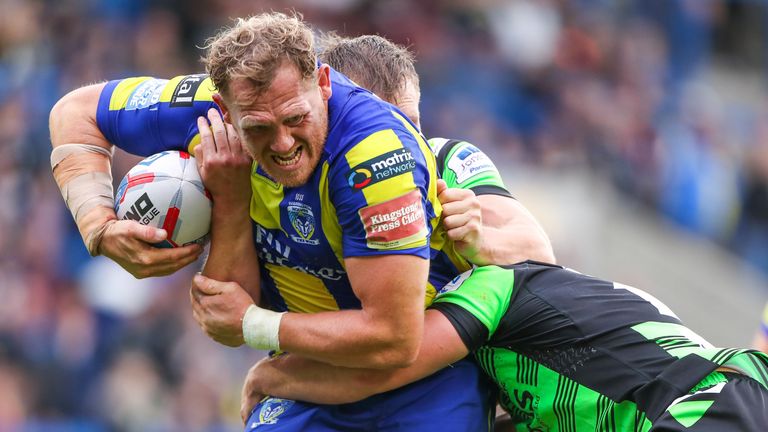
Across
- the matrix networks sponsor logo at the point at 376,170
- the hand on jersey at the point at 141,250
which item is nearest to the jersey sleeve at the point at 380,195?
the matrix networks sponsor logo at the point at 376,170

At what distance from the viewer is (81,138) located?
210 inches

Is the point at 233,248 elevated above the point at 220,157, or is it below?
below

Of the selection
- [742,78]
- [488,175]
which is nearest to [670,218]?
[742,78]

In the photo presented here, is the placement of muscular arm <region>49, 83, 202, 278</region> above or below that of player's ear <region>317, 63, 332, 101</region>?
below

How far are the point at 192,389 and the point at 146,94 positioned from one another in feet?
19.2

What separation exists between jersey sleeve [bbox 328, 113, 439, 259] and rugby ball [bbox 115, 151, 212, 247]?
65cm

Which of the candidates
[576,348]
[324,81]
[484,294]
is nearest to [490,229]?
[484,294]

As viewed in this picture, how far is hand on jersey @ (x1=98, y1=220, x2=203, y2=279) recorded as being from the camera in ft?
16.0

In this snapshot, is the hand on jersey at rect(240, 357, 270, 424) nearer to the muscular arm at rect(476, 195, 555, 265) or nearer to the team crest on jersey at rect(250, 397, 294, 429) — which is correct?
the team crest on jersey at rect(250, 397, 294, 429)

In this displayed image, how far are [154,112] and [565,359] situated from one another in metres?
2.11

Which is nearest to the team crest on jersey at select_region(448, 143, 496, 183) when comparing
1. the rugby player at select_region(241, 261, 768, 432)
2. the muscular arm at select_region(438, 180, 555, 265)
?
the muscular arm at select_region(438, 180, 555, 265)

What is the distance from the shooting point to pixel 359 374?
5055 millimetres

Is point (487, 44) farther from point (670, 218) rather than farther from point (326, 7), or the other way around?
point (670, 218)

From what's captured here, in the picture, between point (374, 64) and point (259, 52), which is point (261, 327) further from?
point (374, 64)
